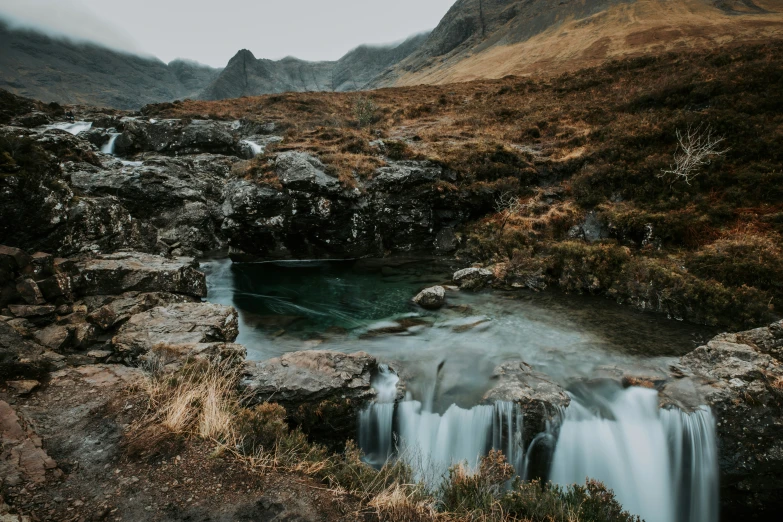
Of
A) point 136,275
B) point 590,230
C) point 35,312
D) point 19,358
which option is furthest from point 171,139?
point 590,230

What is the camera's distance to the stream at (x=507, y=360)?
21.3ft

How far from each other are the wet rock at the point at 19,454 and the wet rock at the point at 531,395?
7002 millimetres

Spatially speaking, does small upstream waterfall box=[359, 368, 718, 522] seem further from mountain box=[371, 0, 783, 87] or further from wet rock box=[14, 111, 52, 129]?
mountain box=[371, 0, 783, 87]

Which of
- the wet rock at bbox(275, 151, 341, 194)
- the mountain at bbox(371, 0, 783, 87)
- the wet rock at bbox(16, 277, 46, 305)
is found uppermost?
the mountain at bbox(371, 0, 783, 87)

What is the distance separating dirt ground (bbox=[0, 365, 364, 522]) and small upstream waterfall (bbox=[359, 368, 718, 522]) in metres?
2.53

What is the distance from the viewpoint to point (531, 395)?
7.16 meters

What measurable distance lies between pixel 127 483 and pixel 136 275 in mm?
9052

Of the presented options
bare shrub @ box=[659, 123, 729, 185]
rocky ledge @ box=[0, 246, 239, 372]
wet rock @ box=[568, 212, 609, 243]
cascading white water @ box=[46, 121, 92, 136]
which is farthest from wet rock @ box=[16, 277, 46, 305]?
cascading white water @ box=[46, 121, 92, 136]

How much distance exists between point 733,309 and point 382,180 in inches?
606

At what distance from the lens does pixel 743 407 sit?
6.50 meters

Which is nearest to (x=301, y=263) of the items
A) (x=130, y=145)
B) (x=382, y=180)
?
(x=382, y=180)

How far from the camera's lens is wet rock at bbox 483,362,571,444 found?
6832 millimetres

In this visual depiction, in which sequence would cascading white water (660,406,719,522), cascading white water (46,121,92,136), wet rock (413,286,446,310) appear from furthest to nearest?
cascading white water (46,121,92,136) < wet rock (413,286,446,310) < cascading white water (660,406,719,522)

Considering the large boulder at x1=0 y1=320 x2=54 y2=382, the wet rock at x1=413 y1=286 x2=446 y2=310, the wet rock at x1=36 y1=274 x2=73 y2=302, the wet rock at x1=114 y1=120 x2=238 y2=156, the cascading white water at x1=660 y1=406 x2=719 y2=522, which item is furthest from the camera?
the wet rock at x1=114 y1=120 x2=238 y2=156
